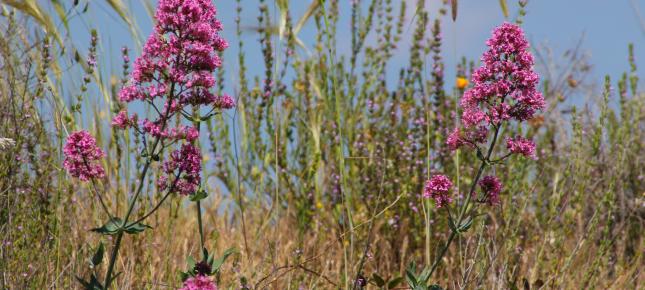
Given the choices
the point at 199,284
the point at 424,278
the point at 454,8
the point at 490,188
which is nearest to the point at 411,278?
the point at 424,278

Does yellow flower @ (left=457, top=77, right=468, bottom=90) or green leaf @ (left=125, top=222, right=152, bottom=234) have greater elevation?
yellow flower @ (left=457, top=77, right=468, bottom=90)

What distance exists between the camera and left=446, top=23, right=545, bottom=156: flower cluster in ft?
7.90

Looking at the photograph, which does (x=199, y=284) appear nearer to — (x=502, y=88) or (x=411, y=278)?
(x=411, y=278)

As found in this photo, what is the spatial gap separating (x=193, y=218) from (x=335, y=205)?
101 cm

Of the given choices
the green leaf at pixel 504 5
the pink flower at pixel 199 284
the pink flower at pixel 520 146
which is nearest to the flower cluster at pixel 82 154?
the pink flower at pixel 199 284

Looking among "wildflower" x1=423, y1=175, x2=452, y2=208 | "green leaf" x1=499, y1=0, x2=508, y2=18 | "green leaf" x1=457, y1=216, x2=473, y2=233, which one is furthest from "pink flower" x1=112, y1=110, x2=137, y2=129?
"green leaf" x1=499, y1=0, x2=508, y2=18

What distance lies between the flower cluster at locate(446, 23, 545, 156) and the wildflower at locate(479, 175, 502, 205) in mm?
196

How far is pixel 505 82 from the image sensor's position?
2.42 meters

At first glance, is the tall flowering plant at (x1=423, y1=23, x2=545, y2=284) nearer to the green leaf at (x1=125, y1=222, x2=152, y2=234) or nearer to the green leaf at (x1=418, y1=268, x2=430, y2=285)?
the green leaf at (x1=418, y1=268, x2=430, y2=285)

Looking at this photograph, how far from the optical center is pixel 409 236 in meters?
4.80

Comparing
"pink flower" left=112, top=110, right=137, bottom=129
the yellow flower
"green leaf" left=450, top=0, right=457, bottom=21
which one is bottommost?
"pink flower" left=112, top=110, right=137, bottom=129

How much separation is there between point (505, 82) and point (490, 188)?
1.18 feet

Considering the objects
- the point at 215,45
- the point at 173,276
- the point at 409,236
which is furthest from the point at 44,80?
the point at 409,236

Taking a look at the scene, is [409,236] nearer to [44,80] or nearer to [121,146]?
[121,146]
